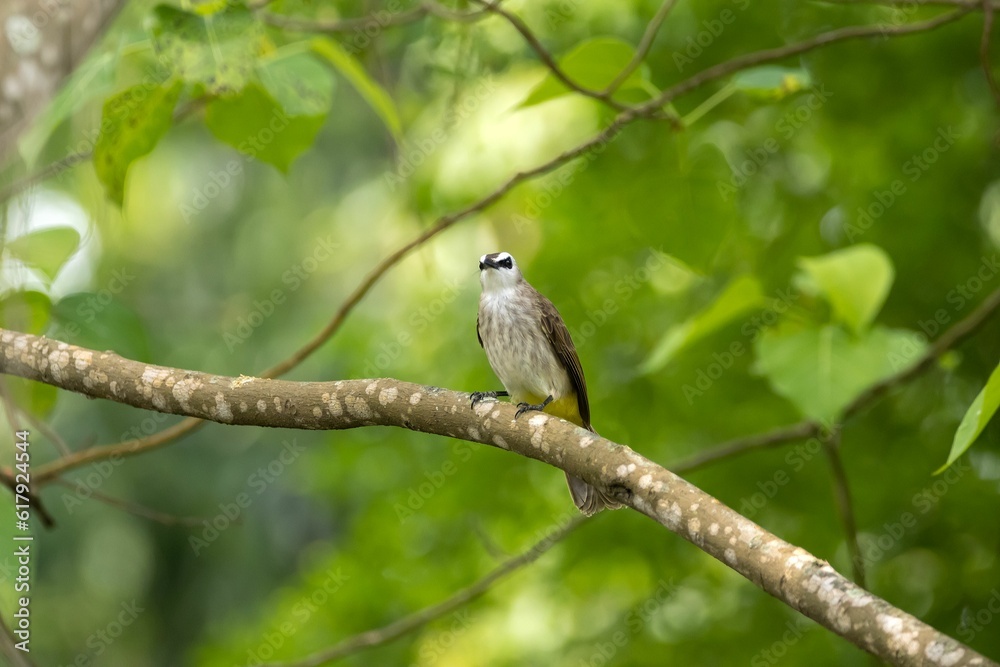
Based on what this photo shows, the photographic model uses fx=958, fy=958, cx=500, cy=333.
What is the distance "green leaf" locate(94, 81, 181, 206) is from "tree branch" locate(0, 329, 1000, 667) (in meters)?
0.52

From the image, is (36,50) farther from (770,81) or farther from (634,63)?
(770,81)

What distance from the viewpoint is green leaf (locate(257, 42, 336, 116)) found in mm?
2631

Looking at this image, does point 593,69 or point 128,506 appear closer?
point 593,69

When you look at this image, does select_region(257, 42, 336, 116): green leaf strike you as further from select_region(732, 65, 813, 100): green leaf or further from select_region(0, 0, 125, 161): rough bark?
select_region(732, 65, 813, 100): green leaf

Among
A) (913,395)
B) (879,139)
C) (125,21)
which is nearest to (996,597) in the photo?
(913,395)

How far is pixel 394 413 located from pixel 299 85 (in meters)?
1.02

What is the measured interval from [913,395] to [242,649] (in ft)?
10.6

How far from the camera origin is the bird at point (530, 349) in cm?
390

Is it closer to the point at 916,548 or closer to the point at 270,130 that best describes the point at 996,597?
the point at 916,548
